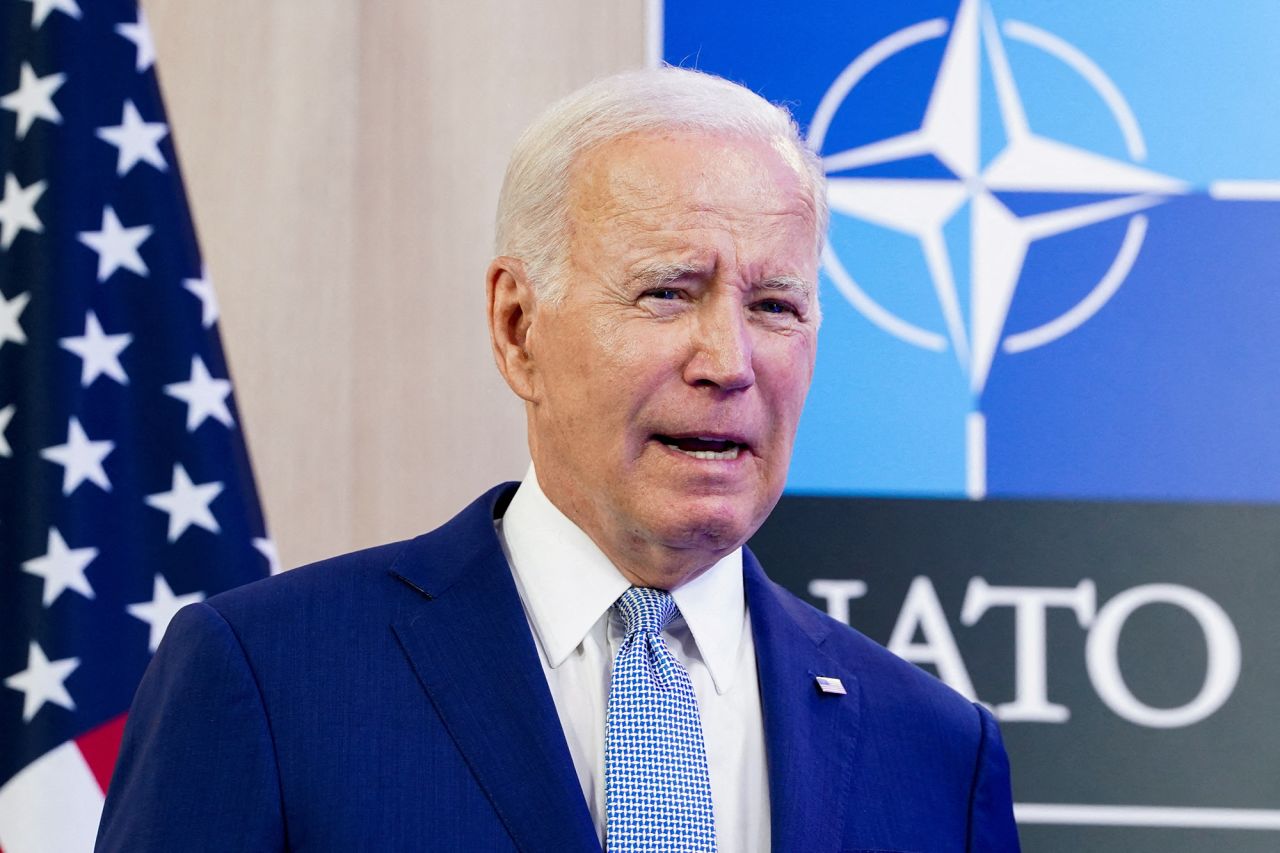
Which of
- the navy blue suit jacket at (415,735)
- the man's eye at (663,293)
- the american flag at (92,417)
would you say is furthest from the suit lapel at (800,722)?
the american flag at (92,417)

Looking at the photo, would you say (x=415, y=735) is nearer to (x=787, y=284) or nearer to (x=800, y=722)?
(x=800, y=722)

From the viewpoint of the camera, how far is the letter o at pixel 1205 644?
263 centimetres

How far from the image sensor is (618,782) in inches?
57.3

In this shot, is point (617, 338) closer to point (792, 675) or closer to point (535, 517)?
point (535, 517)

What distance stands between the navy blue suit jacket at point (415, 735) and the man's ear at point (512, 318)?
159mm

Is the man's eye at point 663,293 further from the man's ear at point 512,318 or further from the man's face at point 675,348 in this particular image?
the man's ear at point 512,318

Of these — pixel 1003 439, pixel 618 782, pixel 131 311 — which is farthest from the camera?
pixel 1003 439

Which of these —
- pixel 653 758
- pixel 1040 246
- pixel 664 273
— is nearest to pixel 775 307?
pixel 664 273

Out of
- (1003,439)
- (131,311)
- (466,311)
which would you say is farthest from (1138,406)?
(131,311)

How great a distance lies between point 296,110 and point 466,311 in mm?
447

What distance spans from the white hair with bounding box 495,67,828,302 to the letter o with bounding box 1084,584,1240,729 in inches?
49.6

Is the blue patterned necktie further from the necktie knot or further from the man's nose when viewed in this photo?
the man's nose

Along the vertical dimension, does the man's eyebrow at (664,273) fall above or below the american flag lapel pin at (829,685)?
above

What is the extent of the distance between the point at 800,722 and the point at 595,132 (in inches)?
26.1
